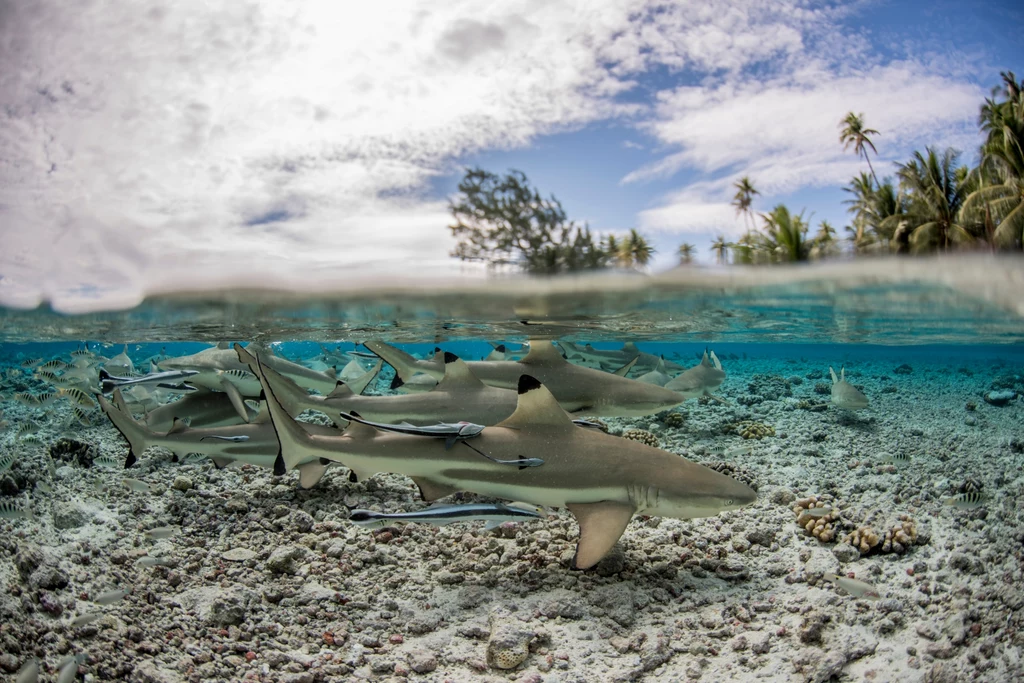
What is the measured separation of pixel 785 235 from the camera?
1095 centimetres

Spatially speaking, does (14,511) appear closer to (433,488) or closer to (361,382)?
(361,382)

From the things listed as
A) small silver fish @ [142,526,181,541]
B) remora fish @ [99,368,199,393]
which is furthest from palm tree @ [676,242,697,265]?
small silver fish @ [142,526,181,541]

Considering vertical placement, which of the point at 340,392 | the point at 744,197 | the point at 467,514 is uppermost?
the point at 744,197

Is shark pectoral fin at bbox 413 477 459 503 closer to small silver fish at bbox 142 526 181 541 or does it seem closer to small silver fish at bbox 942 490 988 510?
small silver fish at bbox 142 526 181 541

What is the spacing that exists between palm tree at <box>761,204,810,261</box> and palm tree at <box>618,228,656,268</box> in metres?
2.33

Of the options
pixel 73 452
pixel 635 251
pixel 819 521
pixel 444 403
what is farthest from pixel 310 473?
pixel 635 251

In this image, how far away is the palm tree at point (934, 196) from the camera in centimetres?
3138

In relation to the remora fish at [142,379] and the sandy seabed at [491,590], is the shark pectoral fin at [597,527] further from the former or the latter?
the remora fish at [142,379]

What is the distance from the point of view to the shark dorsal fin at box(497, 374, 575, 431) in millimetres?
5160

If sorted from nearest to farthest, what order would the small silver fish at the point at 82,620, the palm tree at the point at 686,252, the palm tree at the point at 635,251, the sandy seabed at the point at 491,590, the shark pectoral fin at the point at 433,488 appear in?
the sandy seabed at the point at 491,590
the small silver fish at the point at 82,620
the shark pectoral fin at the point at 433,488
the palm tree at the point at 635,251
the palm tree at the point at 686,252

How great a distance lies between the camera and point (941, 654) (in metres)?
4.13

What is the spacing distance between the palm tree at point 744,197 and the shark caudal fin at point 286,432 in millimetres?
7947

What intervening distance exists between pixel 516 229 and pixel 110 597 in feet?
21.0

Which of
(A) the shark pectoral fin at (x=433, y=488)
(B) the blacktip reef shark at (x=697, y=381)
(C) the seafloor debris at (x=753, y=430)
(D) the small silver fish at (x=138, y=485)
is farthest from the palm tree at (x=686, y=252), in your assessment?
(D) the small silver fish at (x=138, y=485)
